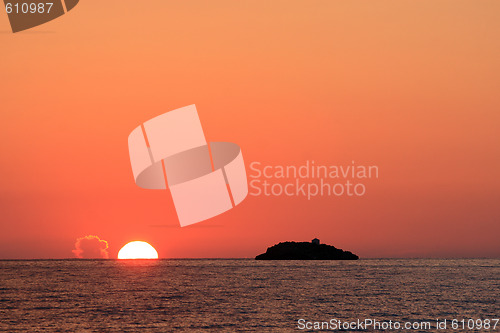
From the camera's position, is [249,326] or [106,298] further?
[106,298]

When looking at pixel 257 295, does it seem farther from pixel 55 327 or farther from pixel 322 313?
pixel 55 327

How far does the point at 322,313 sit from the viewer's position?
72.6 m

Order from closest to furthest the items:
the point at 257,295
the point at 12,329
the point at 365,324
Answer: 1. the point at 12,329
2. the point at 365,324
3. the point at 257,295

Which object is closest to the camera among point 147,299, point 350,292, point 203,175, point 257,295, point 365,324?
point 365,324

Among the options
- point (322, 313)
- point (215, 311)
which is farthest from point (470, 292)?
point (215, 311)

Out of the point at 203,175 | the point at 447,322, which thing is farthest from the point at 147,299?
the point at 447,322

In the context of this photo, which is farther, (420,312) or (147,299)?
(147,299)

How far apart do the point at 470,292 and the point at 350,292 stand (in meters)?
21.5

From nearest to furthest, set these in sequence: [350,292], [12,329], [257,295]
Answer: [12,329]
[257,295]
[350,292]

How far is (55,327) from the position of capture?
59.3m

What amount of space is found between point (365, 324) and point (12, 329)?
33.4m

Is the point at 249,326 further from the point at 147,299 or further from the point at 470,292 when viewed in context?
the point at 470,292

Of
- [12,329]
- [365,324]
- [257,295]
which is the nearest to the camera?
[12,329]

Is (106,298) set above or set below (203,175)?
below
